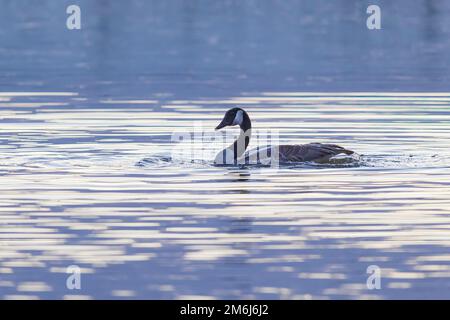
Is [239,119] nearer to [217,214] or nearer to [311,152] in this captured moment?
[311,152]

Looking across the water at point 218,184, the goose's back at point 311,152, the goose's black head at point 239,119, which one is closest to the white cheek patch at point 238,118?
the goose's black head at point 239,119

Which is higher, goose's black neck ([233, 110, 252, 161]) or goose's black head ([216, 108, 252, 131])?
goose's black head ([216, 108, 252, 131])

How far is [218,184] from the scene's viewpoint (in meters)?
17.9

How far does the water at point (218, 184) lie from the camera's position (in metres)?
12.9

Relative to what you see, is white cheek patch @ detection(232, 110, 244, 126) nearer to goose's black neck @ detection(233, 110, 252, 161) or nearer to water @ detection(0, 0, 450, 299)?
goose's black neck @ detection(233, 110, 252, 161)

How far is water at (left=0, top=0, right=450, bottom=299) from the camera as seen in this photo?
12.9 meters

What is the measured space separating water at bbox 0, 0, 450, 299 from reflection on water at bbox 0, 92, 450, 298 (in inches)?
1.1

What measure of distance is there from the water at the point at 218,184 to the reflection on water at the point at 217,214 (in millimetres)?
28

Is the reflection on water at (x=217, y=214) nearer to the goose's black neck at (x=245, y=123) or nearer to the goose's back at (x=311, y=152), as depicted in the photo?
the goose's back at (x=311, y=152)

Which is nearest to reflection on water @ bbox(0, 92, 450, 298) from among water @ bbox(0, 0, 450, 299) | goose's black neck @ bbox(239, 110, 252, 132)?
water @ bbox(0, 0, 450, 299)

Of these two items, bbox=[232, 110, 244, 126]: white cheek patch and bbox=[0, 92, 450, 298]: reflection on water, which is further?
bbox=[232, 110, 244, 126]: white cheek patch

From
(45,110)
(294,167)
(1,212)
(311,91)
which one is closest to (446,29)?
(311,91)

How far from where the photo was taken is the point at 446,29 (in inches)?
1987

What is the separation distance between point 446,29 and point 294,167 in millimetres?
32139
